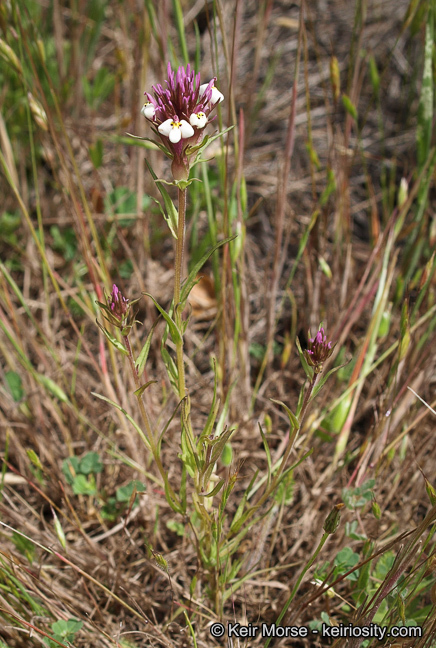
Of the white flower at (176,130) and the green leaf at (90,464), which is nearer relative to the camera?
the white flower at (176,130)

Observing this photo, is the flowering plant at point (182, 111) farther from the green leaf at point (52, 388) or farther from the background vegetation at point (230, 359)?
the green leaf at point (52, 388)

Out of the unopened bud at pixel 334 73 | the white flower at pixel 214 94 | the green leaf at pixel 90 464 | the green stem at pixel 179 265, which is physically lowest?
the green leaf at pixel 90 464

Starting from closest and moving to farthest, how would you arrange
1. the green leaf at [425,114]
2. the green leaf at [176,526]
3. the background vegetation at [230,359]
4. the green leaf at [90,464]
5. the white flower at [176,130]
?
the white flower at [176,130] → the background vegetation at [230,359] → the green leaf at [176,526] → the green leaf at [90,464] → the green leaf at [425,114]

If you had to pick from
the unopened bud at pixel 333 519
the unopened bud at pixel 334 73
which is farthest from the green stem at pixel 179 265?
the unopened bud at pixel 334 73

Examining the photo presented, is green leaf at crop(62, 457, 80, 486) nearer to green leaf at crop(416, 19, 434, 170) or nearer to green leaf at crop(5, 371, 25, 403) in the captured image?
green leaf at crop(5, 371, 25, 403)

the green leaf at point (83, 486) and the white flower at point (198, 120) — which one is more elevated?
the white flower at point (198, 120)

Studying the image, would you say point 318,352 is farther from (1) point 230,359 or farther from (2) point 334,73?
(2) point 334,73

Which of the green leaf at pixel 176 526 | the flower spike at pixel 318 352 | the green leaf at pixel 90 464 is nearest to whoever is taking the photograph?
the flower spike at pixel 318 352
